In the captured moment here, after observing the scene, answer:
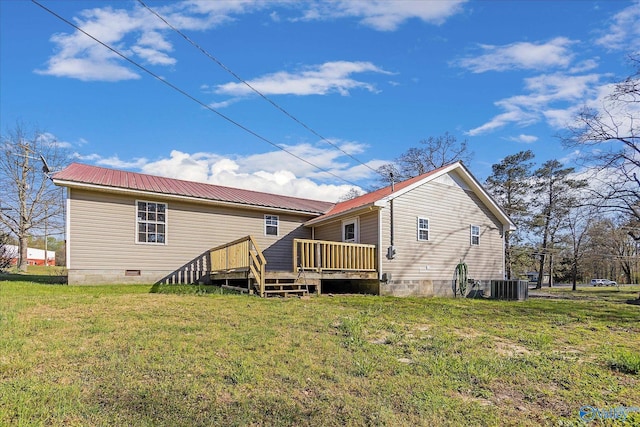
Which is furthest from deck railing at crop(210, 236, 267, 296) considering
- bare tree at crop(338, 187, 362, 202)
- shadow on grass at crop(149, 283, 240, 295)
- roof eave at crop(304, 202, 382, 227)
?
bare tree at crop(338, 187, 362, 202)

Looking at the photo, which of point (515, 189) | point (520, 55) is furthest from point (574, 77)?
point (515, 189)

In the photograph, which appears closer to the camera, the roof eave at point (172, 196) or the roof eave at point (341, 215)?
the roof eave at point (172, 196)

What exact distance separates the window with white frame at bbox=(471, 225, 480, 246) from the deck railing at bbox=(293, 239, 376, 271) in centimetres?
559

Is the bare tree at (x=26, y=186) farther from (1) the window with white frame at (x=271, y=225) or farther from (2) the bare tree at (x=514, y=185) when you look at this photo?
(2) the bare tree at (x=514, y=185)

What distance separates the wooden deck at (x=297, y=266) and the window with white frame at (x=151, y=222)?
1.94 m

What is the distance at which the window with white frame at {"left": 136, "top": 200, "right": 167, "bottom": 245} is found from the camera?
1348cm

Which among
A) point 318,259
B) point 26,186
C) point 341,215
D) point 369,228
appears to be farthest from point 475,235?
point 26,186

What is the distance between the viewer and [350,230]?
602 inches

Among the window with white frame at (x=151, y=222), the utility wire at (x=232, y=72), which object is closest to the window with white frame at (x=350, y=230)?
the utility wire at (x=232, y=72)

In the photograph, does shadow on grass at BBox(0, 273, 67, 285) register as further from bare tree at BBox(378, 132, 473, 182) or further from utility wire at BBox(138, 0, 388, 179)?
bare tree at BBox(378, 132, 473, 182)

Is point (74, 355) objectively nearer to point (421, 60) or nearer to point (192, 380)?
point (192, 380)

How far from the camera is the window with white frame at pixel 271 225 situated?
53.4 feet

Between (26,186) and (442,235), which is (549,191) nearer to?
(442,235)

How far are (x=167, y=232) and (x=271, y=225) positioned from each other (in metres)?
4.22
